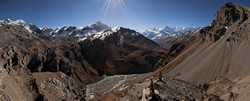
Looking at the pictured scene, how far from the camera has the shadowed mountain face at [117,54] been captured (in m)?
96.5

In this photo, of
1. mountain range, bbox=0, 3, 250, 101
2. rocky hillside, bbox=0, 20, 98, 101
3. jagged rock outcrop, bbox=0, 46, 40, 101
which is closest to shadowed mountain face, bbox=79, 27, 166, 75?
mountain range, bbox=0, 3, 250, 101

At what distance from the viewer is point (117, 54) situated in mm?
112562

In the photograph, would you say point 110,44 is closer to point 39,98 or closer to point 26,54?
point 26,54

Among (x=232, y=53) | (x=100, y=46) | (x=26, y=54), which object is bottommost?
(x=232, y=53)

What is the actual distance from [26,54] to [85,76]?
29.8 m

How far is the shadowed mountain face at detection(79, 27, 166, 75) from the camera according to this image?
96500mm

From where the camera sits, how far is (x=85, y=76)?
236ft

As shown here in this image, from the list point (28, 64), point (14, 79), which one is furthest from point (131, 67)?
point (14, 79)

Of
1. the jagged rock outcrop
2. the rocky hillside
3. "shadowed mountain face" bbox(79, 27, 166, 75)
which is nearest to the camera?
the jagged rock outcrop

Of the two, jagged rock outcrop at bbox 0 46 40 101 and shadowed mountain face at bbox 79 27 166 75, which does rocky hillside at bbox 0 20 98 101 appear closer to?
jagged rock outcrop at bbox 0 46 40 101

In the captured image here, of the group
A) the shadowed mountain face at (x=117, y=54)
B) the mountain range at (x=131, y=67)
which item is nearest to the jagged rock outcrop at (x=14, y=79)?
the mountain range at (x=131, y=67)

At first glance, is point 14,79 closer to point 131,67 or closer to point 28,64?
point 28,64

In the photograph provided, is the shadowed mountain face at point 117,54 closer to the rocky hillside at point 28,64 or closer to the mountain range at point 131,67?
the mountain range at point 131,67

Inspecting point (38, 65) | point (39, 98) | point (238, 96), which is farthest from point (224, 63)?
point (38, 65)
